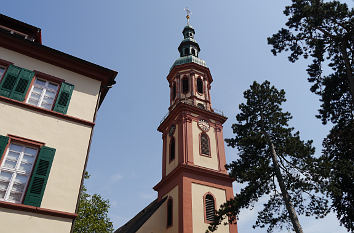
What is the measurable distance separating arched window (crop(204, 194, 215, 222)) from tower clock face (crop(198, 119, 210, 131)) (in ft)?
21.7

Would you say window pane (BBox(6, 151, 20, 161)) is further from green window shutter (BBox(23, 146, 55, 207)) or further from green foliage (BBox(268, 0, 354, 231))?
green foliage (BBox(268, 0, 354, 231))

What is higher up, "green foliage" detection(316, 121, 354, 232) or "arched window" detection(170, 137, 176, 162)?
"arched window" detection(170, 137, 176, 162)

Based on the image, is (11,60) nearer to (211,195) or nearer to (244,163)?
(244,163)

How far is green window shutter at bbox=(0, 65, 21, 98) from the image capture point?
10.1 m

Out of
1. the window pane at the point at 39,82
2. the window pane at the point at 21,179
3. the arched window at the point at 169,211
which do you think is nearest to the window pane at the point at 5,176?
the window pane at the point at 21,179

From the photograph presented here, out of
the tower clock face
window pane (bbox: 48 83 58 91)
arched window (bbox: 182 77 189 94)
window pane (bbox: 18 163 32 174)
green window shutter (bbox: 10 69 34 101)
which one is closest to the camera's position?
window pane (bbox: 18 163 32 174)

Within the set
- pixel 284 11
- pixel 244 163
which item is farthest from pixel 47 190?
pixel 284 11

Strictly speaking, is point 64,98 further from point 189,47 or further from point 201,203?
point 189,47

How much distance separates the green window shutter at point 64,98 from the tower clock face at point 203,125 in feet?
54.8

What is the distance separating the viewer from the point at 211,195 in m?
22.7

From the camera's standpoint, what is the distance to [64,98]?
1111 centimetres

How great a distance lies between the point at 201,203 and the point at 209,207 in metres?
0.79

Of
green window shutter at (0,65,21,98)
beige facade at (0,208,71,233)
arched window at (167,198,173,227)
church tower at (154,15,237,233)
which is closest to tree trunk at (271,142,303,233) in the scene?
church tower at (154,15,237,233)

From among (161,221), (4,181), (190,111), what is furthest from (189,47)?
(4,181)
